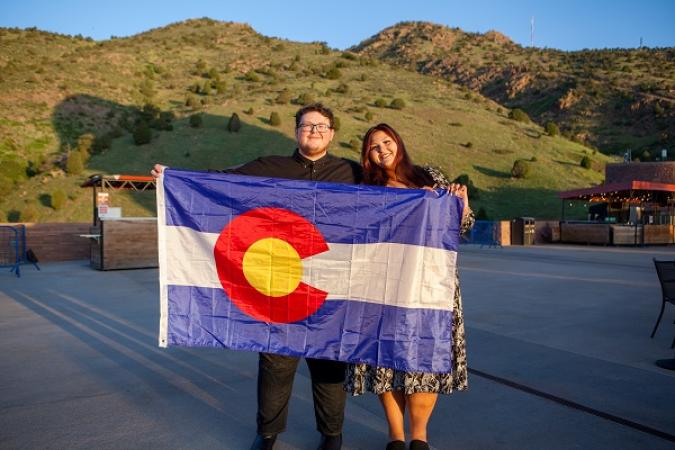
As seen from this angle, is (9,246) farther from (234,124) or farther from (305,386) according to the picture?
(234,124)

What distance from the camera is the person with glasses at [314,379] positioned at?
3295mm

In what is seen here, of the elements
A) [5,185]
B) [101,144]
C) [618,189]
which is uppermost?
[101,144]

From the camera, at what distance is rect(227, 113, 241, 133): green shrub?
46000 mm

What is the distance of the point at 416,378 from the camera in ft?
10.5

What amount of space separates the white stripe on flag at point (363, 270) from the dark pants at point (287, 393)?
0.50 metres

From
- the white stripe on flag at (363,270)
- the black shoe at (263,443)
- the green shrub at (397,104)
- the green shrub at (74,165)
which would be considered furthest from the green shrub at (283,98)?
the black shoe at (263,443)

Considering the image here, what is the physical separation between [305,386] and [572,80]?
292 feet

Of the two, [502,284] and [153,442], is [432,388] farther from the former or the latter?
[502,284]

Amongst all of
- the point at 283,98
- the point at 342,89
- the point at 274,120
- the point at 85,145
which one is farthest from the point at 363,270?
the point at 342,89

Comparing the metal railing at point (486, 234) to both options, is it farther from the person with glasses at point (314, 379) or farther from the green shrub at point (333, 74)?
the green shrub at point (333, 74)

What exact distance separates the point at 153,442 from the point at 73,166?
132 ft

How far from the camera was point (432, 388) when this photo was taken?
10.6ft

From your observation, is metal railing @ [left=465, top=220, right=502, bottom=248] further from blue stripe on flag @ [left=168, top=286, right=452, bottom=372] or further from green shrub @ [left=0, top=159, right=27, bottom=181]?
green shrub @ [left=0, top=159, right=27, bottom=181]

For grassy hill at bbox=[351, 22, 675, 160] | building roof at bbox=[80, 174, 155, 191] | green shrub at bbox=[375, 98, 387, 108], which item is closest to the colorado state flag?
building roof at bbox=[80, 174, 155, 191]
